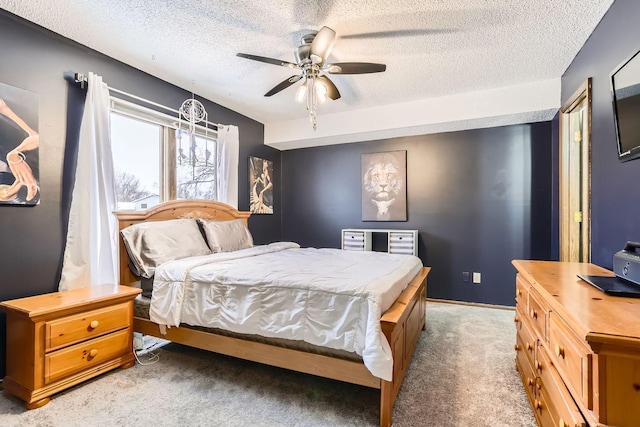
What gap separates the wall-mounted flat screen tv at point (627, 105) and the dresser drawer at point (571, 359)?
1130 mm

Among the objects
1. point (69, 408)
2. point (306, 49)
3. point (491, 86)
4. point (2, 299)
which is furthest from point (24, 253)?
point (491, 86)

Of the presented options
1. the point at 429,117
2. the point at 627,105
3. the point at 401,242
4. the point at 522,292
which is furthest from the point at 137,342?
the point at 429,117

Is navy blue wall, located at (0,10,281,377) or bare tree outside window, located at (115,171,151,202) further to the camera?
bare tree outside window, located at (115,171,151,202)

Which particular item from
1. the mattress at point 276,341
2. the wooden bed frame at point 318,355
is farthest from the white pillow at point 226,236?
the mattress at point 276,341

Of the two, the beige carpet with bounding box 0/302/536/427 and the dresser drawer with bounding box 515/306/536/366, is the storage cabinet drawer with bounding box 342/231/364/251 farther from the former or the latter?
the dresser drawer with bounding box 515/306/536/366

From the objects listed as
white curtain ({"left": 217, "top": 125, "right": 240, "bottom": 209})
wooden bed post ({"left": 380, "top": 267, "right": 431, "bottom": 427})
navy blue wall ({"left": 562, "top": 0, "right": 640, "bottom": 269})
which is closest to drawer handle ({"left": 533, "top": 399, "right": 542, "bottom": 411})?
wooden bed post ({"left": 380, "top": 267, "right": 431, "bottom": 427})

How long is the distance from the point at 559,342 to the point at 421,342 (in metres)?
1.67

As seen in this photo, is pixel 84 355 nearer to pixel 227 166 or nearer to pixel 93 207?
pixel 93 207

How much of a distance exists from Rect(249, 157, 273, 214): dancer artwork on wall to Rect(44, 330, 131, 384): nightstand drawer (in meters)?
2.50

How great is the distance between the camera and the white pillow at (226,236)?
3128mm

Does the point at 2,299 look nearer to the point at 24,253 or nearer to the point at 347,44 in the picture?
the point at 24,253

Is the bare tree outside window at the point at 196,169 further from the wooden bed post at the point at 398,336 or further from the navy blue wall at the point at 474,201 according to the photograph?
the wooden bed post at the point at 398,336

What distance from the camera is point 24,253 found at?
2.21 m

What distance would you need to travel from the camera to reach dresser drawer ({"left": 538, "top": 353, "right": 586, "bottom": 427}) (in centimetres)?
106
